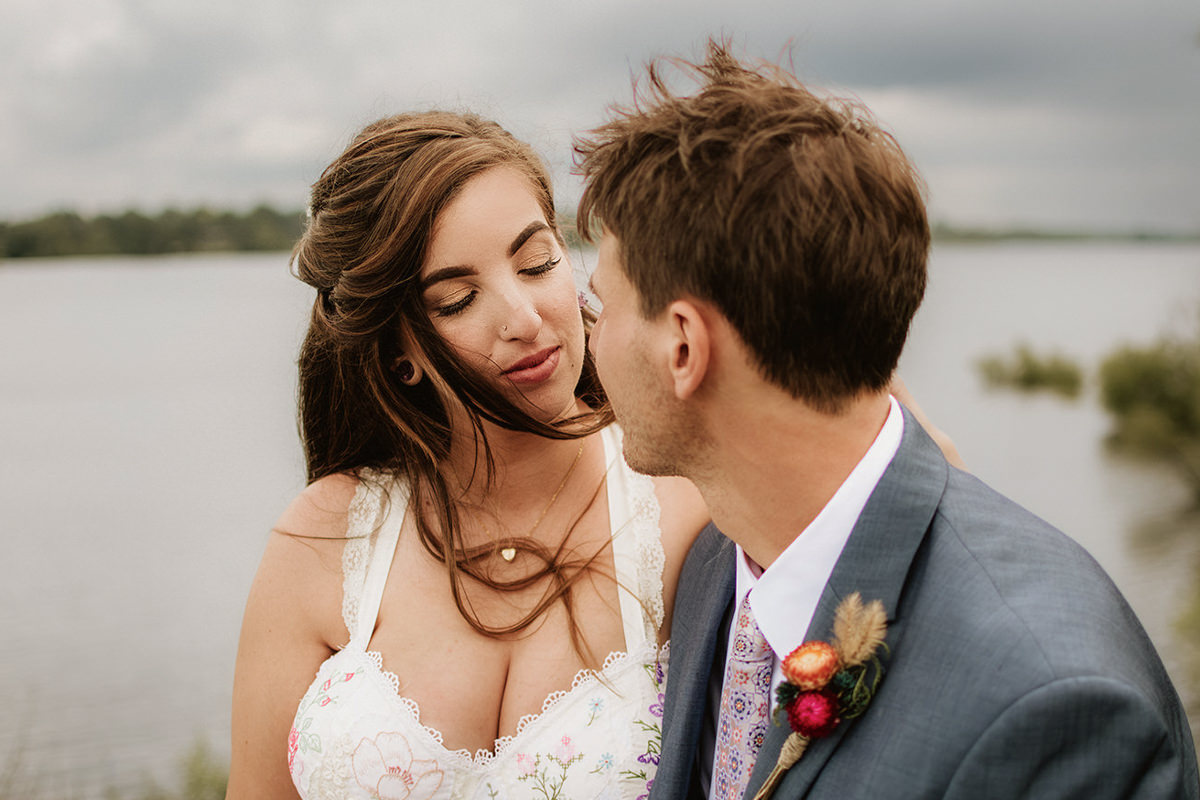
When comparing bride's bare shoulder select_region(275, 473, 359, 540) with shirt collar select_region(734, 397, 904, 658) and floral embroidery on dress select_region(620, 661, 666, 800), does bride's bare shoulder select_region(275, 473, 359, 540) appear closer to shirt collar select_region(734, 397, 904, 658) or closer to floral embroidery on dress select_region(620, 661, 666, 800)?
floral embroidery on dress select_region(620, 661, 666, 800)

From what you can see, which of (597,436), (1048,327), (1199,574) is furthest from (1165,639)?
(1048,327)

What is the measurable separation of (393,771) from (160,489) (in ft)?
39.1

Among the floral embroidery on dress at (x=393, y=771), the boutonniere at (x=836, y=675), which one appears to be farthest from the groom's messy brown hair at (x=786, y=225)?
the floral embroidery on dress at (x=393, y=771)

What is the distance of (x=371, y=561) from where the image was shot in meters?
2.60

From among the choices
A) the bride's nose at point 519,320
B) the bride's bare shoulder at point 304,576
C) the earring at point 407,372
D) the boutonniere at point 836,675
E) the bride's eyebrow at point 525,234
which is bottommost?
the bride's bare shoulder at point 304,576

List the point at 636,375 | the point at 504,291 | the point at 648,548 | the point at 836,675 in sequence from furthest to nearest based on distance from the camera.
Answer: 1. the point at 648,548
2. the point at 504,291
3. the point at 636,375
4. the point at 836,675

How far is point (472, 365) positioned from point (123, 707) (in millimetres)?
6969

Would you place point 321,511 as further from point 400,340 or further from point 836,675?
point 836,675

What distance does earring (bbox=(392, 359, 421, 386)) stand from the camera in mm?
2676

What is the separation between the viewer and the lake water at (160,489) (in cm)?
716

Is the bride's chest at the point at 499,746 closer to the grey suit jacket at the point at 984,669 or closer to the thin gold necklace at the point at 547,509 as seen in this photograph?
the thin gold necklace at the point at 547,509

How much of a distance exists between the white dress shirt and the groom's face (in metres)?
0.29

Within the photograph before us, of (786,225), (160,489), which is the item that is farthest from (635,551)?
(160,489)

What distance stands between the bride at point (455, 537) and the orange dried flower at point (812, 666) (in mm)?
811
